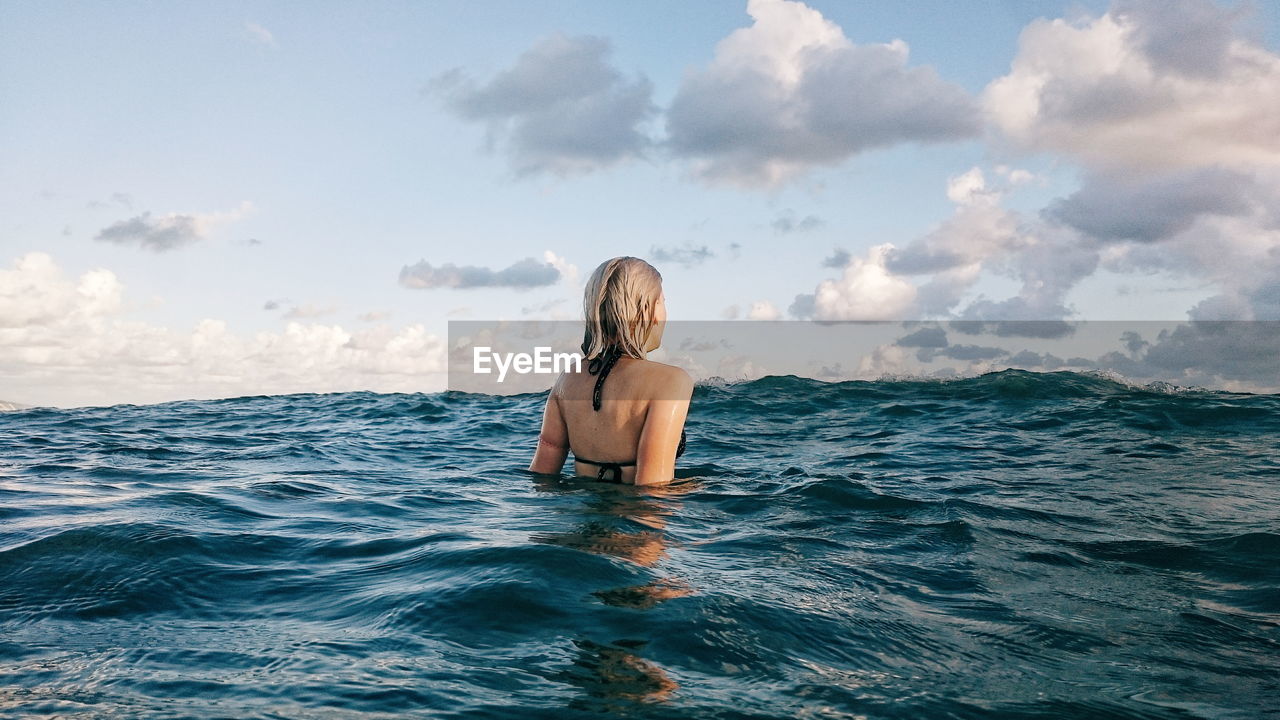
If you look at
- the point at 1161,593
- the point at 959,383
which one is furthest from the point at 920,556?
the point at 959,383

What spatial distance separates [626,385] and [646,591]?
2037 mm

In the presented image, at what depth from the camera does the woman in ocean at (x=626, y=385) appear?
5016mm

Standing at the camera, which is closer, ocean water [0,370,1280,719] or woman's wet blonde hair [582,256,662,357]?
ocean water [0,370,1280,719]

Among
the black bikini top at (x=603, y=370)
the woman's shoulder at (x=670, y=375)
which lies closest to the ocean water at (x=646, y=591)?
the black bikini top at (x=603, y=370)

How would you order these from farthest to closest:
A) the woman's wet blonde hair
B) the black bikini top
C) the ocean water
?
1. the black bikini top
2. the woman's wet blonde hair
3. the ocean water

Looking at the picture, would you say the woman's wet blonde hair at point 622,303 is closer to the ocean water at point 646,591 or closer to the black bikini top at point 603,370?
the black bikini top at point 603,370

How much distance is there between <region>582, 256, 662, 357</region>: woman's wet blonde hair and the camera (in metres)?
4.99

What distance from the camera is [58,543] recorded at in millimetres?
4090

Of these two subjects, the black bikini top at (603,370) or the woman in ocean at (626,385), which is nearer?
the woman in ocean at (626,385)

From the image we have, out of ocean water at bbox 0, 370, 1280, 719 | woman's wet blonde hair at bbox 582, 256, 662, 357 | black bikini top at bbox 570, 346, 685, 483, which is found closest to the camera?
ocean water at bbox 0, 370, 1280, 719

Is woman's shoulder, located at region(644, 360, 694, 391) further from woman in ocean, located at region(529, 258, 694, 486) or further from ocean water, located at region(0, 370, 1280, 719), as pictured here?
ocean water, located at region(0, 370, 1280, 719)

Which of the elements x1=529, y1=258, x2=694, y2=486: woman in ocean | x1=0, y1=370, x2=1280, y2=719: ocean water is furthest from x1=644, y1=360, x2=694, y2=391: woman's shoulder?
x1=0, y1=370, x2=1280, y2=719: ocean water

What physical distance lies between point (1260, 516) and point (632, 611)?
5453mm

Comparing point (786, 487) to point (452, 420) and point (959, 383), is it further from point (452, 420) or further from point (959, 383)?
point (959, 383)
